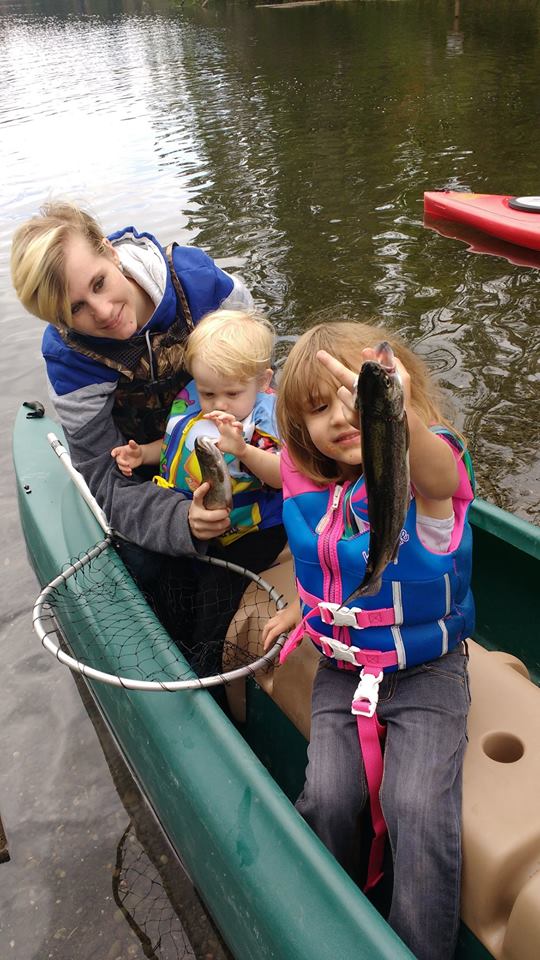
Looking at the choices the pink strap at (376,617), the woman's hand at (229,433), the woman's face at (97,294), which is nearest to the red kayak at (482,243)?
the woman's face at (97,294)

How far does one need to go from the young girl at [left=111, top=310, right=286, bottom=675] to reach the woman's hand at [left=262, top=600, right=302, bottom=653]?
45cm

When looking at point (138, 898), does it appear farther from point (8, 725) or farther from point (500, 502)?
point (500, 502)

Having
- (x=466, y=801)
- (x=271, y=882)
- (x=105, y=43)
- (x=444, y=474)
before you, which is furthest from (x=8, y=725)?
(x=105, y=43)

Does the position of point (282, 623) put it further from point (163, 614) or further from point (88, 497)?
point (88, 497)

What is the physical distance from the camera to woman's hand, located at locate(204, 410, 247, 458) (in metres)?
2.76

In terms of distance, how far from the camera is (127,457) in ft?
10.8

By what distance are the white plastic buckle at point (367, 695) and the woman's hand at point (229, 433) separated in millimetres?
945

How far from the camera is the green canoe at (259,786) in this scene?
192 centimetres

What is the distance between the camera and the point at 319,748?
91.5 inches

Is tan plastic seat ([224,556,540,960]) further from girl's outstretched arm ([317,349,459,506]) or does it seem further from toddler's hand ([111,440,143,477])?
toddler's hand ([111,440,143,477])

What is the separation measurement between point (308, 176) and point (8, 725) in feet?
36.6

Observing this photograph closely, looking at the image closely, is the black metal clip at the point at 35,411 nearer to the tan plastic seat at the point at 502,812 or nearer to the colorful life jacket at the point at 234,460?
the colorful life jacket at the point at 234,460

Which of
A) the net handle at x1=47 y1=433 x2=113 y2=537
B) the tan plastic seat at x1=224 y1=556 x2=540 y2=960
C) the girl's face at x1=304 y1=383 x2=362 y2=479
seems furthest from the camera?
the net handle at x1=47 y1=433 x2=113 y2=537

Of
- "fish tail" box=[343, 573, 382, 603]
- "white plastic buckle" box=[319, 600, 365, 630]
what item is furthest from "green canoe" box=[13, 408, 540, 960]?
"fish tail" box=[343, 573, 382, 603]
